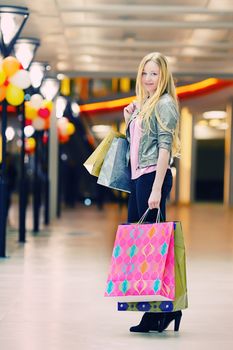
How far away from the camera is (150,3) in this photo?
11.4 meters

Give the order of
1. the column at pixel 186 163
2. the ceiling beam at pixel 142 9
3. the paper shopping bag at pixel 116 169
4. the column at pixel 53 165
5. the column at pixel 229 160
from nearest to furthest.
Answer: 1. the paper shopping bag at pixel 116 169
2. the ceiling beam at pixel 142 9
3. the column at pixel 53 165
4. the column at pixel 229 160
5. the column at pixel 186 163

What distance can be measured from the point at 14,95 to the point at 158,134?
5.63 meters

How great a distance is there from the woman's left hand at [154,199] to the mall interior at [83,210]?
2.47ft

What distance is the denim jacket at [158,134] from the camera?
5289mm

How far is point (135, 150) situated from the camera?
17.8 ft

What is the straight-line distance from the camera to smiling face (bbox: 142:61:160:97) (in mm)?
5359

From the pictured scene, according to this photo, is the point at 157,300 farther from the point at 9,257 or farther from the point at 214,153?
the point at 214,153

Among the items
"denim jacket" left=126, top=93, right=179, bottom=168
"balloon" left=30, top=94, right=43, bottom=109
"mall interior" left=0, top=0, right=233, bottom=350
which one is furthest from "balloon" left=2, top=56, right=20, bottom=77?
"denim jacket" left=126, top=93, right=179, bottom=168

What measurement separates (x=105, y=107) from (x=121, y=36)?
788 inches

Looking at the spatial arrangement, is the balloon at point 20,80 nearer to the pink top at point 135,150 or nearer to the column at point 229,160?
the pink top at point 135,150

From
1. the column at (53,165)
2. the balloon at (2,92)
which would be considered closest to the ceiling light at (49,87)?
the column at (53,165)

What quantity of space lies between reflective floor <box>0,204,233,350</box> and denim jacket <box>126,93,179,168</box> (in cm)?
101

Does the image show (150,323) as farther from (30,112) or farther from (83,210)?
(83,210)

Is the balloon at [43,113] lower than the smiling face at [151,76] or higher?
higher
